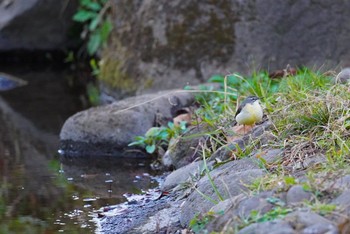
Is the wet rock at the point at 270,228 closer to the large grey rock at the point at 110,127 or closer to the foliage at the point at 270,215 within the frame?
the foliage at the point at 270,215

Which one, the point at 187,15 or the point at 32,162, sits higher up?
the point at 187,15

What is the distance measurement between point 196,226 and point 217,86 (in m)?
3.15

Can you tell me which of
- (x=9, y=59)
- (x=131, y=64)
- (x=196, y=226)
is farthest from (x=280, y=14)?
(x=9, y=59)

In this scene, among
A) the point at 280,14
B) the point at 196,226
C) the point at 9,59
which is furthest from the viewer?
the point at 9,59

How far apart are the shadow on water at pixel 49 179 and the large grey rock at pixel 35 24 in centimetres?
301

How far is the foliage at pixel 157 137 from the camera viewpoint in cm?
570

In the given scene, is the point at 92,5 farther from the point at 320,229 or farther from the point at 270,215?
the point at 320,229

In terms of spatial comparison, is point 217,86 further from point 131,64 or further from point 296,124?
point 296,124

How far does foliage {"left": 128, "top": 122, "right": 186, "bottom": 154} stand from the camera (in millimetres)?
5699

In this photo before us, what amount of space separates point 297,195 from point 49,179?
2459 millimetres

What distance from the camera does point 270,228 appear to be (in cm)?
304

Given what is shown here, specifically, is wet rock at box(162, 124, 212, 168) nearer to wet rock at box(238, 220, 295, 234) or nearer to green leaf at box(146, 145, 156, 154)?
green leaf at box(146, 145, 156, 154)

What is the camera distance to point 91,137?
6.02 meters

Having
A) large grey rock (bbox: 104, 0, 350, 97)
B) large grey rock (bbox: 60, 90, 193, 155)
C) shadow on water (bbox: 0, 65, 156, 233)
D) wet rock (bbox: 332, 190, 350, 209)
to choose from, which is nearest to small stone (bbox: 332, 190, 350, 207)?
wet rock (bbox: 332, 190, 350, 209)
